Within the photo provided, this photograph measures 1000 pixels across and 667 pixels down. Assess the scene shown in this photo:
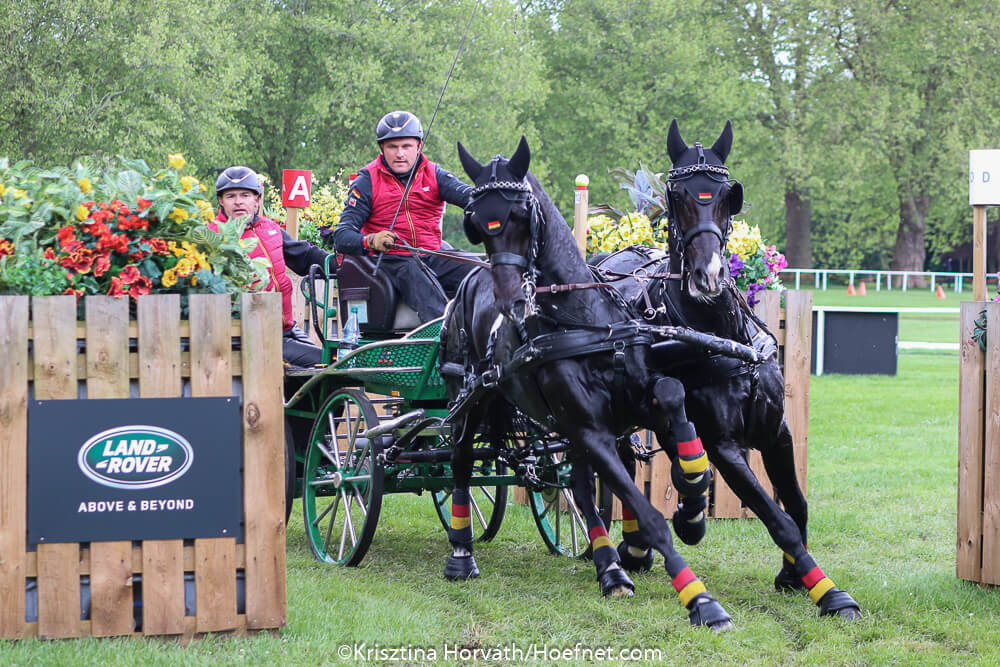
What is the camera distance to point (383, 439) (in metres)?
6.83

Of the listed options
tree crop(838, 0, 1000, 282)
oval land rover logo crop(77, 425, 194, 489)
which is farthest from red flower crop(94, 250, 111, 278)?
tree crop(838, 0, 1000, 282)

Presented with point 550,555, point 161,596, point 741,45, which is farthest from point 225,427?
point 741,45

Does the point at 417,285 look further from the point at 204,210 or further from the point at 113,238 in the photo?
the point at 113,238

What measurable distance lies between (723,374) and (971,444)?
4.82 feet

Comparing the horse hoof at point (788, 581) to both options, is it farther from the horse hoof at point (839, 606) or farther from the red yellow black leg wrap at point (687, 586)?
the red yellow black leg wrap at point (687, 586)

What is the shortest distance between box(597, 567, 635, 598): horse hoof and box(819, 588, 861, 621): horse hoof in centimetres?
99

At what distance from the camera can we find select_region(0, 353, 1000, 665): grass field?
495 cm

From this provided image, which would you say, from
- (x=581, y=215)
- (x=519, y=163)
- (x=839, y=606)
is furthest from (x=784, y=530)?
(x=581, y=215)

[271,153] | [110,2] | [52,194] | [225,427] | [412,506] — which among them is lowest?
[412,506]

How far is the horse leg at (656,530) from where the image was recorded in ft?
17.5

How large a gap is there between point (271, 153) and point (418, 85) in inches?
173

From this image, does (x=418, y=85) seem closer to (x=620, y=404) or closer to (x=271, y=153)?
(x=271, y=153)

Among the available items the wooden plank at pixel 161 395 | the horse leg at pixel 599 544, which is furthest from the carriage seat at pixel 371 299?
the wooden plank at pixel 161 395

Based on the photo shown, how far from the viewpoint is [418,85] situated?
105 ft
